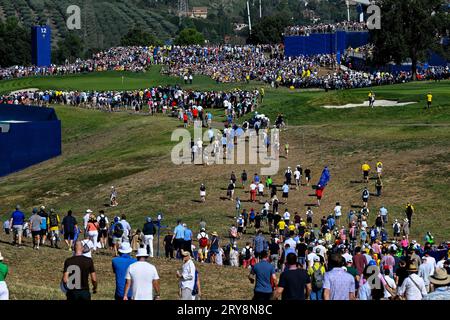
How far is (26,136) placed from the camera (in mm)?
65125

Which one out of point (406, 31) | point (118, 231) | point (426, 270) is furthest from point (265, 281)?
point (406, 31)

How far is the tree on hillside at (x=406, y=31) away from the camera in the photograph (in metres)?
94.5

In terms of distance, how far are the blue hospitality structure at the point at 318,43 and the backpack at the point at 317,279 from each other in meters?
88.9

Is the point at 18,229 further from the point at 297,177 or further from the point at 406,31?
the point at 406,31

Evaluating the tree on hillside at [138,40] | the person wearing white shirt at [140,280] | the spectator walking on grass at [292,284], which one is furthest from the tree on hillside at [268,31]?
the person wearing white shirt at [140,280]

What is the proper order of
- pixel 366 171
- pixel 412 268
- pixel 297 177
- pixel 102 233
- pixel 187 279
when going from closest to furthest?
pixel 412 268, pixel 187 279, pixel 102 233, pixel 366 171, pixel 297 177

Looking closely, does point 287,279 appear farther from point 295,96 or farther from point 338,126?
point 295,96

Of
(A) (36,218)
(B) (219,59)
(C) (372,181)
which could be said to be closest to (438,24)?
(B) (219,59)

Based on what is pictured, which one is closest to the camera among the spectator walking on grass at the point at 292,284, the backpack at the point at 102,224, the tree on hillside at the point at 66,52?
the spectator walking on grass at the point at 292,284

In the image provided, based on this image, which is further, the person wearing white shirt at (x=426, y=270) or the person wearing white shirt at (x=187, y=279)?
the person wearing white shirt at (x=426, y=270)

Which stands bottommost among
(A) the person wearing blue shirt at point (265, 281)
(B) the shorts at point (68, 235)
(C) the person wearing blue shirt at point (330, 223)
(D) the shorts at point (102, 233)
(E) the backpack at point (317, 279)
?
(C) the person wearing blue shirt at point (330, 223)

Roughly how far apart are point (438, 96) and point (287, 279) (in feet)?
178

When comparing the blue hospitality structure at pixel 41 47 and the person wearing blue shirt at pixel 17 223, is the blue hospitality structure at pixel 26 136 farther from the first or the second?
the blue hospitality structure at pixel 41 47

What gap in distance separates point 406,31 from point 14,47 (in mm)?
90323
